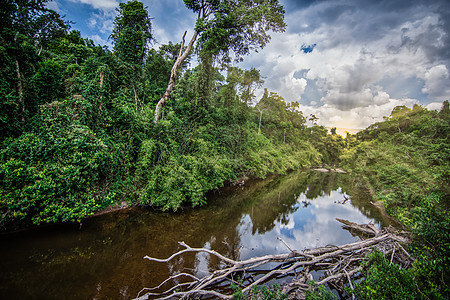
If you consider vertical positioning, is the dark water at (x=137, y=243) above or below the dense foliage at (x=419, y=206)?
below

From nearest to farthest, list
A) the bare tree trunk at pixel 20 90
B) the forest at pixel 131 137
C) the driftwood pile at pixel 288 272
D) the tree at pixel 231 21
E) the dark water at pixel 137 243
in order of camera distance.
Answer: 1. the driftwood pile at pixel 288 272
2. the dark water at pixel 137 243
3. the forest at pixel 131 137
4. the bare tree trunk at pixel 20 90
5. the tree at pixel 231 21

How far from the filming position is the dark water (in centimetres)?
452

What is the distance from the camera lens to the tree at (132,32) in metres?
12.7

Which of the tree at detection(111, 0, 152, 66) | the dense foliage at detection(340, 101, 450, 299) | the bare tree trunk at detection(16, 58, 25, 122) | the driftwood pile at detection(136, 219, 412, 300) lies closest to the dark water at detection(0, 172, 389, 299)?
the driftwood pile at detection(136, 219, 412, 300)

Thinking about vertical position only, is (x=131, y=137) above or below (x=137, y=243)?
above

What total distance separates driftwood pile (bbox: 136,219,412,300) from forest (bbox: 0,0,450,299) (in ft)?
2.54

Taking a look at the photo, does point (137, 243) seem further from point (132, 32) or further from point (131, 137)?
point (132, 32)

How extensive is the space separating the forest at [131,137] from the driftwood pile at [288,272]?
0.78 meters

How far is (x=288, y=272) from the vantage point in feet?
16.0

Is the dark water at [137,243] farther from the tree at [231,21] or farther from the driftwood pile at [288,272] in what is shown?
the tree at [231,21]

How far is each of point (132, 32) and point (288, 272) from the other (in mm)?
17761

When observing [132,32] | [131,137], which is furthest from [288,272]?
[132,32]

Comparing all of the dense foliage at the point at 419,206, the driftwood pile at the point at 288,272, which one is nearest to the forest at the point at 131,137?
the dense foliage at the point at 419,206

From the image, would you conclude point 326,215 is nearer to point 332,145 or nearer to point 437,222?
point 437,222
